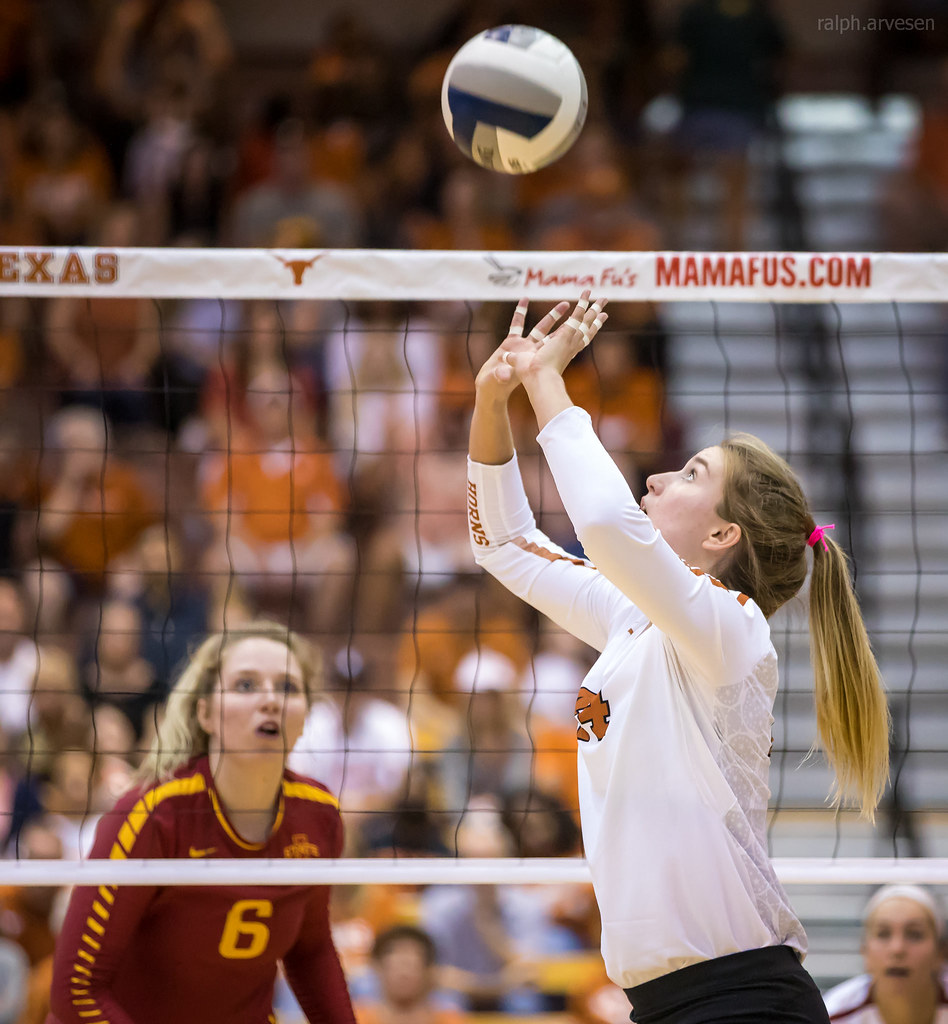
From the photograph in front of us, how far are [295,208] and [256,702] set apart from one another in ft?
16.9

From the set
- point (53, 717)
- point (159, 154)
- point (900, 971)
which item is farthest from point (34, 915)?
point (159, 154)

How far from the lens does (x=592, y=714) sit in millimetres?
2439

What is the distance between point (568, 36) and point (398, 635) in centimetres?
464

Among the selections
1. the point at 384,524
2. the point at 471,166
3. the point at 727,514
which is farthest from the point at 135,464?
the point at 727,514

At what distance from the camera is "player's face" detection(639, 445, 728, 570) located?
8.29 feet

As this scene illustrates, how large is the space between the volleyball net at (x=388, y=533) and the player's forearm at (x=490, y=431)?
173 centimetres

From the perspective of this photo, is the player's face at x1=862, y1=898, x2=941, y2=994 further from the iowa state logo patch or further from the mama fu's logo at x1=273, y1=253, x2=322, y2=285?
the mama fu's logo at x1=273, y1=253, x2=322, y2=285

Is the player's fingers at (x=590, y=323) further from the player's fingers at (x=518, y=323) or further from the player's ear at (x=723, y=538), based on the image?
the player's ear at (x=723, y=538)

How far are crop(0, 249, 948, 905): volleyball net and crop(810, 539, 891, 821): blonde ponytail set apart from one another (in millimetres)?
1893

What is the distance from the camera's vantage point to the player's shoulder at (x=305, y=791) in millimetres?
3314

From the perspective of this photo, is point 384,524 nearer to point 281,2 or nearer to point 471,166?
point 471,166

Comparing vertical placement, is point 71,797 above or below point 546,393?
below

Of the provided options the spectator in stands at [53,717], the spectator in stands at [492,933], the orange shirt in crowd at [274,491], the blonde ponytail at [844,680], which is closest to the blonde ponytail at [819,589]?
the blonde ponytail at [844,680]

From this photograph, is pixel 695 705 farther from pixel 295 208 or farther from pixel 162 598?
pixel 295 208
